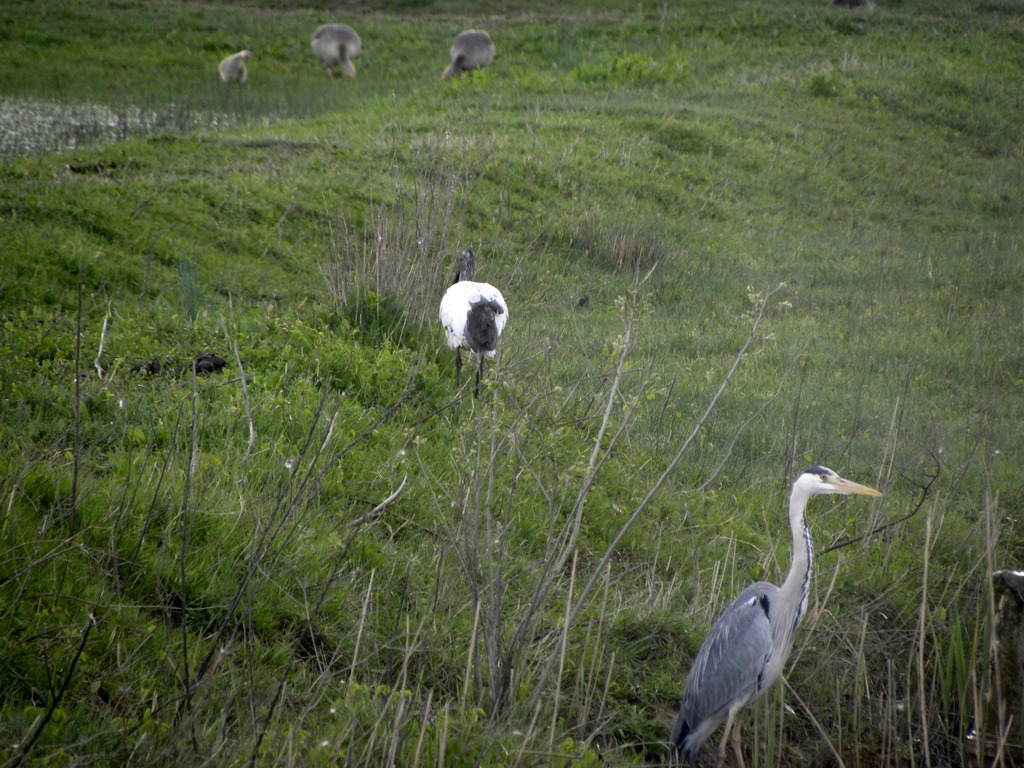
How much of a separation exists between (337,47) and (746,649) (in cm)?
2052

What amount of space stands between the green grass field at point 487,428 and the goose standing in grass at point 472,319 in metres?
0.21

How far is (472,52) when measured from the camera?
824 inches

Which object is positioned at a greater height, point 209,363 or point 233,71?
point 233,71

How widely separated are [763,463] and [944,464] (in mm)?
1186

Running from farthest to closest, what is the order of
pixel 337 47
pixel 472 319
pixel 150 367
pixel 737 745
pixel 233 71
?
pixel 337 47
pixel 233 71
pixel 472 319
pixel 150 367
pixel 737 745

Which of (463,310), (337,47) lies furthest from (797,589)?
(337,47)

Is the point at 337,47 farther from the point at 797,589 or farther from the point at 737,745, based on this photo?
the point at 737,745

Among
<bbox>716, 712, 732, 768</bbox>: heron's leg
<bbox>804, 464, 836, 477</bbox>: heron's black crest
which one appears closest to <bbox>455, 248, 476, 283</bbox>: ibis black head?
<bbox>804, 464, 836, 477</bbox>: heron's black crest

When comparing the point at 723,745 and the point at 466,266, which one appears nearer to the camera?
the point at 723,745

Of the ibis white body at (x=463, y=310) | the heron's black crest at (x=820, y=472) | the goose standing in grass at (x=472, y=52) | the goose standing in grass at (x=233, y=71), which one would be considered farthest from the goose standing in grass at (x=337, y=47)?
the heron's black crest at (x=820, y=472)

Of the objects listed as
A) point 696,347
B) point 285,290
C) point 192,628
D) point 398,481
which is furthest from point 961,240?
point 192,628

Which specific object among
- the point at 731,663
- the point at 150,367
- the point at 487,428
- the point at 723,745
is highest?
the point at 150,367

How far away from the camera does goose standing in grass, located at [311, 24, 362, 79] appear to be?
2144cm

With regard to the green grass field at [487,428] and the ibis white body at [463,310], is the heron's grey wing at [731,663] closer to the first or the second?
the green grass field at [487,428]
